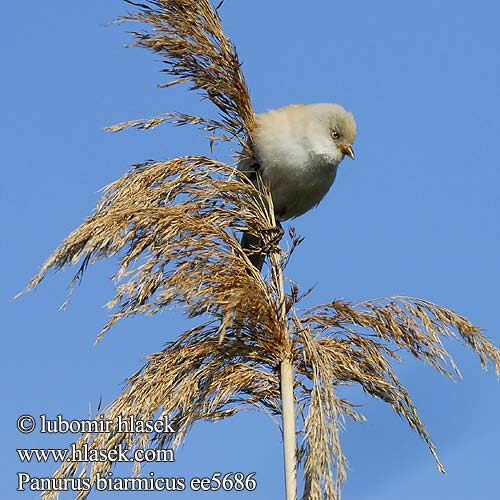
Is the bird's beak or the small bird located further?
the bird's beak

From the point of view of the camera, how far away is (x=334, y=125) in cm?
429

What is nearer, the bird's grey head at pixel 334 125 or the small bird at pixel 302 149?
the small bird at pixel 302 149

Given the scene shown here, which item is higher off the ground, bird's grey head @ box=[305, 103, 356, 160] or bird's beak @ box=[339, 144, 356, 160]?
bird's grey head @ box=[305, 103, 356, 160]

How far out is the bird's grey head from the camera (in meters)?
4.28

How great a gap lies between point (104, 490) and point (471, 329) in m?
1.28

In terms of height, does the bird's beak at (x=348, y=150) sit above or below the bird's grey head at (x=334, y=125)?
below

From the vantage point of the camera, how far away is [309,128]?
4.27 metres

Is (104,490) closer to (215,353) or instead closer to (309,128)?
(215,353)

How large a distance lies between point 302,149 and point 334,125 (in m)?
0.20

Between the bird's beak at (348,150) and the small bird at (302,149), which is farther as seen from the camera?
the bird's beak at (348,150)

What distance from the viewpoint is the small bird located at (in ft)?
13.5

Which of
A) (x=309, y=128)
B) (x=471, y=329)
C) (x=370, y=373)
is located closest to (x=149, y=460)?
(x=370, y=373)

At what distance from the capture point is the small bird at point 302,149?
4.11 meters

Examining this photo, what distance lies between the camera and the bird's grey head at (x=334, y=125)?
4277mm
